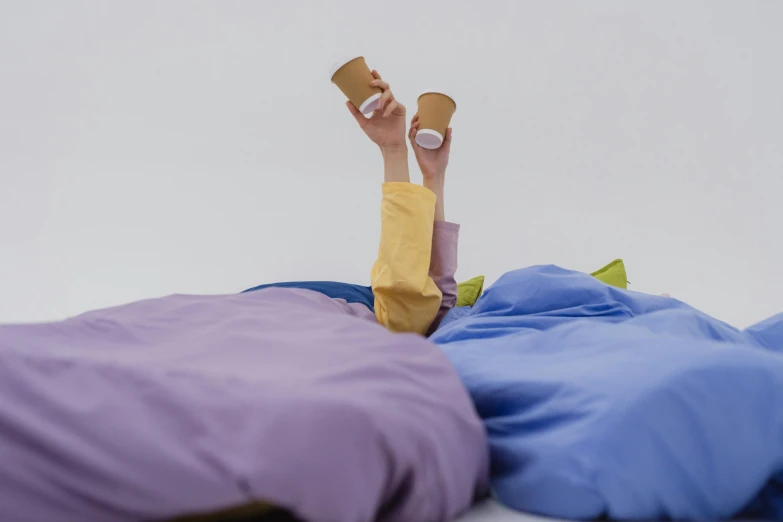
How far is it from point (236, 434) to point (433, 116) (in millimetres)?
1070

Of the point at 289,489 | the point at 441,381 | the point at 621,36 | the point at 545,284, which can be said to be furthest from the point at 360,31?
the point at 289,489

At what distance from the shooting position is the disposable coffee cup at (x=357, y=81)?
1352 millimetres

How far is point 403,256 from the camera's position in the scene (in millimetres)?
1277

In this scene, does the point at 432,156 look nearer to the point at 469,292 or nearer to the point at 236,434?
the point at 469,292

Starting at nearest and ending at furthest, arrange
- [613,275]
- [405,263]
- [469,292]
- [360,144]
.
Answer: [405,263], [613,275], [469,292], [360,144]

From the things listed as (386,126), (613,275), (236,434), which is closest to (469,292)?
(613,275)

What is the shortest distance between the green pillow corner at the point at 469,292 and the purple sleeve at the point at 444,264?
0.15 meters

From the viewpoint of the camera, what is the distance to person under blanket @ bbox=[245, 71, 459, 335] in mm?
1278

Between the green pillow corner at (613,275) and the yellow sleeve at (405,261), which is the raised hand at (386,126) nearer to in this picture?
the yellow sleeve at (405,261)

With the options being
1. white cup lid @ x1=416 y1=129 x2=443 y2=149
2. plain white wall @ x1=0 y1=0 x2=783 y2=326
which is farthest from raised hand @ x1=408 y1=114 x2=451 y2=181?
plain white wall @ x1=0 y1=0 x2=783 y2=326

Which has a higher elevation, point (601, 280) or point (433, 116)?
point (433, 116)

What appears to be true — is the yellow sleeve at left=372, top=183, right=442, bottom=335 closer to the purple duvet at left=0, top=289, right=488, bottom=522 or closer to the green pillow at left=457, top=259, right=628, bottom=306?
the green pillow at left=457, top=259, right=628, bottom=306

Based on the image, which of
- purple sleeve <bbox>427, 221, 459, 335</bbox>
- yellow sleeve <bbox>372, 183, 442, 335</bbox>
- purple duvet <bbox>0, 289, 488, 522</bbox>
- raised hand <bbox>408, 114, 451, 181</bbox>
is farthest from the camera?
raised hand <bbox>408, 114, 451, 181</bbox>

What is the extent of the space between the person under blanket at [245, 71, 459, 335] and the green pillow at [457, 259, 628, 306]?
0.56 ft
